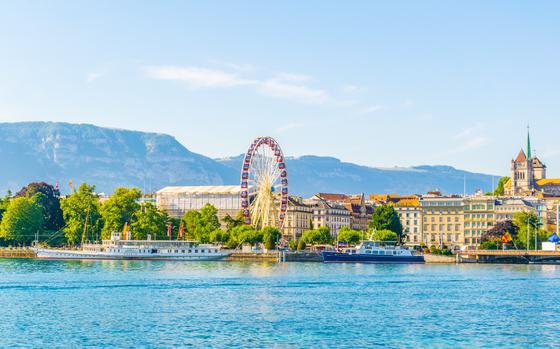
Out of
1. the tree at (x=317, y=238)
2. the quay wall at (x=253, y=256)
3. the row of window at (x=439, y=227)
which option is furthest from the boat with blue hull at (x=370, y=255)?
the row of window at (x=439, y=227)

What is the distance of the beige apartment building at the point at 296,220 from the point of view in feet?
573

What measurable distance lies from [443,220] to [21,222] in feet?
245

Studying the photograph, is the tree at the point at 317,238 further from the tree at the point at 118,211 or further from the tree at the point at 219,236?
the tree at the point at 118,211

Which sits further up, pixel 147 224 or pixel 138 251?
pixel 147 224

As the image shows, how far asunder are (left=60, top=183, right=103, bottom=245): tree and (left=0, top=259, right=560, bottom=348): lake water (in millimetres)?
49454

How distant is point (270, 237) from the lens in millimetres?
137625

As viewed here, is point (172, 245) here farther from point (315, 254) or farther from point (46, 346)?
point (46, 346)

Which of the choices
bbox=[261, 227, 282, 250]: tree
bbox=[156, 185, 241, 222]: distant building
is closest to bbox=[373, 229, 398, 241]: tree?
bbox=[261, 227, 282, 250]: tree

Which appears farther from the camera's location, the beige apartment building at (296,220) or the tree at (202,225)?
the beige apartment building at (296,220)

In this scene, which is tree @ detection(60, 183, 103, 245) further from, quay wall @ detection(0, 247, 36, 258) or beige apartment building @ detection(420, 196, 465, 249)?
beige apartment building @ detection(420, 196, 465, 249)

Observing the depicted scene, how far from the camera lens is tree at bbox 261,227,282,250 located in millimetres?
137125

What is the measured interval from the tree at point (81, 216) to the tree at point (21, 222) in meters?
4.26

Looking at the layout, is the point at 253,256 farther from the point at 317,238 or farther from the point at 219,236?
the point at 317,238

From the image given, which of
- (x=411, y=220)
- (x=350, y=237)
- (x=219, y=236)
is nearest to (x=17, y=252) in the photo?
(x=219, y=236)
